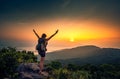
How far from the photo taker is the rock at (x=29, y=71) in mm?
20828

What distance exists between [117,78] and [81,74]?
23.7ft

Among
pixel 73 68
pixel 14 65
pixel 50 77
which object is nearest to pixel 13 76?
pixel 14 65

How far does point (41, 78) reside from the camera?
21.0m

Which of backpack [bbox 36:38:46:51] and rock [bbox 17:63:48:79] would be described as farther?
backpack [bbox 36:38:46:51]

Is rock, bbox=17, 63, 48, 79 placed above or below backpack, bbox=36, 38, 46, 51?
below

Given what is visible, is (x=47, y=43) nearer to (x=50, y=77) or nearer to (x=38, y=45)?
(x=38, y=45)

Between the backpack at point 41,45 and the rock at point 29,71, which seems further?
the backpack at point 41,45

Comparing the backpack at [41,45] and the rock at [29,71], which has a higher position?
the backpack at [41,45]

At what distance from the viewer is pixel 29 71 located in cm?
2170

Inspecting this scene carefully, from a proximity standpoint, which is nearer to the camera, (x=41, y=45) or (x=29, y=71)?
(x=41, y=45)

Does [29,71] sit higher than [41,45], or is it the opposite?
[41,45]

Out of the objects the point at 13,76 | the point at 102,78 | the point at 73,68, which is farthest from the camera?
the point at 73,68

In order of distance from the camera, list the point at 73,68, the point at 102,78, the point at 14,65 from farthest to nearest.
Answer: the point at 73,68
the point at 102,78
the point at 14,65

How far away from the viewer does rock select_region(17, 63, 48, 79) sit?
2083 cm
